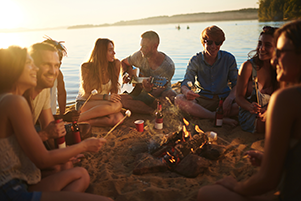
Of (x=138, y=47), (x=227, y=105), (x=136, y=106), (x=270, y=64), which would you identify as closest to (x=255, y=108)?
(x=270, y=64)

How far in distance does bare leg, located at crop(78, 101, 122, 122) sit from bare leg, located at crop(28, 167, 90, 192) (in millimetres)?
2650

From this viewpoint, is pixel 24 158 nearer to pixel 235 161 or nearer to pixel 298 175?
pixel 298 175

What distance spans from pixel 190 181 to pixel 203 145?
921 mm

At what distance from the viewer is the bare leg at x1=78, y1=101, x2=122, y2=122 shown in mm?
5162

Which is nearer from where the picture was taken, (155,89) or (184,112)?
(184,112)

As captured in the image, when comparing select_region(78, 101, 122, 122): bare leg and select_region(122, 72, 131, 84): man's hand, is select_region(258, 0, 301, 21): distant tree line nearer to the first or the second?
select_region(122, 72, 131, 84): man's hand

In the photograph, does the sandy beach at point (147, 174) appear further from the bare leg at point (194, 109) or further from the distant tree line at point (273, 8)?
the distant tree line at point (273, 8)

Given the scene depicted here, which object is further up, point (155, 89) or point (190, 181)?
point (155, 89)

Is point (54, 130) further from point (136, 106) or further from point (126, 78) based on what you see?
Result: point (126, 78)

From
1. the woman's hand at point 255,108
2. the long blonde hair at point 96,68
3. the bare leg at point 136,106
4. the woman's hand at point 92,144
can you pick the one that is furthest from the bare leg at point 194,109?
the woman's hand at point 92,144

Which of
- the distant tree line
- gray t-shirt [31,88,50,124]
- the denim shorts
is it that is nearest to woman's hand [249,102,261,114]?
gray t-shirt [31,88,50,124]

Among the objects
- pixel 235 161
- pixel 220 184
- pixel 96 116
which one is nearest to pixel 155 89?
pixel 96 116

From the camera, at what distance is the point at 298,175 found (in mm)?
1663

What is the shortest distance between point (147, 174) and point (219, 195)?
148 cm
